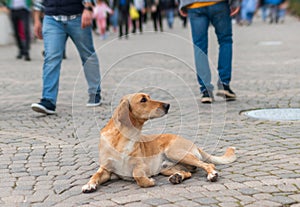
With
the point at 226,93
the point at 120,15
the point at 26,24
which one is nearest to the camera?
the point at 226,93

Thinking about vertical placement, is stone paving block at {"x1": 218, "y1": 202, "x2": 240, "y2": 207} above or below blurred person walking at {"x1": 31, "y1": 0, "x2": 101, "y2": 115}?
below

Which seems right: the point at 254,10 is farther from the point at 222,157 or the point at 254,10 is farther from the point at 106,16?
the point at 222,157

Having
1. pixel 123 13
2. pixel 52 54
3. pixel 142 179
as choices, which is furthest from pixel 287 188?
pixel 123 13

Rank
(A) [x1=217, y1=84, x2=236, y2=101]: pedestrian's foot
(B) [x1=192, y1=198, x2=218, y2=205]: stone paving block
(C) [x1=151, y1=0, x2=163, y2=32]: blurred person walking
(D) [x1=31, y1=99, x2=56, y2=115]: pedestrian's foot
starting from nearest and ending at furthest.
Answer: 1. (B) [x1=192, y1=198, x2=218, y2=205]: stone paving block
2. (D) [x1=31, y1=99, x2=56, y2=115]: pedestrian's foot
3. (A) [x1=217, y1=84, x2=236, y2=101]: pedestrian's foot
4. (C) [x1=151, y1=0, x2=163, y2=32]: blurred person walking

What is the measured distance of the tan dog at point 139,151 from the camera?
14.5ft

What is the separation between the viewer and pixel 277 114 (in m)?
7.09

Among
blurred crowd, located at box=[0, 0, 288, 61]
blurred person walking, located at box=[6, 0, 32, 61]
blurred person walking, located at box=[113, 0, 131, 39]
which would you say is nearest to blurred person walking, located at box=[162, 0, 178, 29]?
blurred crowd, located at box=[0, 0, 288, 61]

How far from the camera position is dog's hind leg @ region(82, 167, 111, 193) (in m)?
4.36

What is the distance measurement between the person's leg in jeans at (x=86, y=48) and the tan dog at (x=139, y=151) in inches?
109

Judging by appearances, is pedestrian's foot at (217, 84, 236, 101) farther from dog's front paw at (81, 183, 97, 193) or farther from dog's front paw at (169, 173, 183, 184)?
dog's front paw at (81, 183, 97, 193)

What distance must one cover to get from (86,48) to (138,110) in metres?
3.51

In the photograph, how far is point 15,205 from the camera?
4.22 metres

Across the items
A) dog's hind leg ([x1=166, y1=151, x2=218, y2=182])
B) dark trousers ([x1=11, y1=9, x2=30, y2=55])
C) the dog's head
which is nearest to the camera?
the dog's head

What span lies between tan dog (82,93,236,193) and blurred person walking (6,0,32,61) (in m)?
10.2
